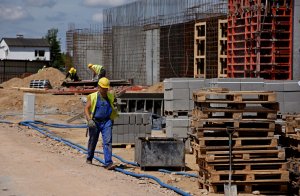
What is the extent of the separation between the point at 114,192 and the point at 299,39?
1462cm

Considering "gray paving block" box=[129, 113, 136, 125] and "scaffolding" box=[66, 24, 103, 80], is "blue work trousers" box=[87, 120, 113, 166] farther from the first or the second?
"scaffolding" box=[66, 24, 103, 80]

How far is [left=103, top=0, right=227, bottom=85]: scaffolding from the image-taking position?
30562mm

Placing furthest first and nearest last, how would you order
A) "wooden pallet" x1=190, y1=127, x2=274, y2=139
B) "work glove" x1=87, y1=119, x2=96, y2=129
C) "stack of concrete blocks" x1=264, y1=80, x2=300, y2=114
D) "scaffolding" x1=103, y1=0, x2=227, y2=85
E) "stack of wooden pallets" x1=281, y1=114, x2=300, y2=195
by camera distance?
"scaffolding" x1=103, y1=0, x2=227, y2=85 < "stack of concrete blocks" x1=264, y1=80, x2=300, y2=114 < "work glove" x1=87, y1=119, x2=96, y2=129 < "wooden pallet" x1=190, y1=127, x2=274, y2=139 < "stack of wooden pallets" x1=281, y1=114, x2=300, y2=195

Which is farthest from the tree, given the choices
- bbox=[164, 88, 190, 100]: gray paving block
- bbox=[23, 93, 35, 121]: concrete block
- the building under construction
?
bbox=[164, 88, 190, 100]: gray paving block

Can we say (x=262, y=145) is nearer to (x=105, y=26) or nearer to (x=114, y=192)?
(x=114, y=192)

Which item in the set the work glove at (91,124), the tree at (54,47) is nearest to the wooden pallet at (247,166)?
the work glove at (91,124)

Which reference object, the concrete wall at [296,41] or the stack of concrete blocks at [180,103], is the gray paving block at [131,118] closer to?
the stack of concrete blocks at [180,103]

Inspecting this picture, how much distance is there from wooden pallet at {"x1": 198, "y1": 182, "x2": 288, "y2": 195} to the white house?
283 feet

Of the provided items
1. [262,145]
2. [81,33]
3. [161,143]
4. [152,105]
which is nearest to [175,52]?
[152,105]

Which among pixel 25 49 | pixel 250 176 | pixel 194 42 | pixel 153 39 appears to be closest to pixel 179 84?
pixel 250 176

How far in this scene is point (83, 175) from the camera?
37.3 ft

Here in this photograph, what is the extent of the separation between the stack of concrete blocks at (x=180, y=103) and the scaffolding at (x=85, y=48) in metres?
28.2

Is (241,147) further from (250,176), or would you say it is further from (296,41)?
(296,41)

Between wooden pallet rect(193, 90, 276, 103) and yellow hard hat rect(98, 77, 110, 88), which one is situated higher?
yellow hard hat rect(98, 77, 110, 88)
